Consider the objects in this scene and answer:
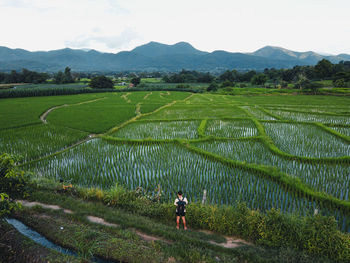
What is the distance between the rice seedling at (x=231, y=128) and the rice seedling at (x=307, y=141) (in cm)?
125

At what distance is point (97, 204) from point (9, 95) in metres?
38.1

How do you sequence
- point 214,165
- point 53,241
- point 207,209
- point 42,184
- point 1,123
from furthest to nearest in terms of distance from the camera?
point 1,123
point 214,165
point 42,184
point 207,209
point 53,241

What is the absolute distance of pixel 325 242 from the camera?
4.36 m

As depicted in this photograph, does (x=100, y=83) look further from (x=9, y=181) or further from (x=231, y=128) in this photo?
(x=9, y=181)

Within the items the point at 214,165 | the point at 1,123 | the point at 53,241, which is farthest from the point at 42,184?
the point at 1,123

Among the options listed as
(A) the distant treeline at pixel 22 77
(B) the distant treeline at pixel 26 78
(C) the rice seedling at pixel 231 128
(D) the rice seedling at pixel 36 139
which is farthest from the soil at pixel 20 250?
(A) the distant treeline at pixel 22 77

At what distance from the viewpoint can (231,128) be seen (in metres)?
15.0

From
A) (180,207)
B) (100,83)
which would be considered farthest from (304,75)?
(180,207)

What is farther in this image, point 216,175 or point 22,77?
point 22,77

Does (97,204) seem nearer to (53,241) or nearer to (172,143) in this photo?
(53,241)

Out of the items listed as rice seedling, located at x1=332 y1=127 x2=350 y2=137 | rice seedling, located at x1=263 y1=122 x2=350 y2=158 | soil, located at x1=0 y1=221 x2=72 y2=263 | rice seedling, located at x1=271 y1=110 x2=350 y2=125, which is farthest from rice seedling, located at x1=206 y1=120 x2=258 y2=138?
soil, located at x1=0 y1=221 x2=72 y2=263

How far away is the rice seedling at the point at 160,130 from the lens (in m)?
13.4

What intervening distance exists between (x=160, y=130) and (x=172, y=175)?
23.4 feet

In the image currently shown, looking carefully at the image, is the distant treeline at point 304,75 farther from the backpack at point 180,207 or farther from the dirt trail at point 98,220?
the dirt trail at point 98,220
